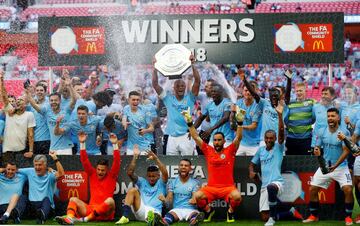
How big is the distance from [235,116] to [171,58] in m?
1.68

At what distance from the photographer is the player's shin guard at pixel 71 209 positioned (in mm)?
8888

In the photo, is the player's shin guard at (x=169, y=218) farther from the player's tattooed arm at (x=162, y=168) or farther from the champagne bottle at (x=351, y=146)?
the champagne bottle at (x=351, y=146)

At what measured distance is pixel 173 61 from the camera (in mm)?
10359

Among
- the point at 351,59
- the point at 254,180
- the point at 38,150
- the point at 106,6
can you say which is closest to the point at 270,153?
the point at 254,180

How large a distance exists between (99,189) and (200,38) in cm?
307

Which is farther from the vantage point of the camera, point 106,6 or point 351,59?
point 106,6

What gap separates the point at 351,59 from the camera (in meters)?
27.0

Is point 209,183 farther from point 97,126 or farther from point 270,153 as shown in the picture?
point 97,126

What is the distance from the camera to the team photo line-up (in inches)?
352

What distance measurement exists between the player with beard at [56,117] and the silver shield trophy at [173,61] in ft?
4.42

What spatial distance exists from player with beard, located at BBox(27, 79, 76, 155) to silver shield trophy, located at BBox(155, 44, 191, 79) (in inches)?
53.0

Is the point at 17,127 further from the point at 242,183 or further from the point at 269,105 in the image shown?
the point at 269,105


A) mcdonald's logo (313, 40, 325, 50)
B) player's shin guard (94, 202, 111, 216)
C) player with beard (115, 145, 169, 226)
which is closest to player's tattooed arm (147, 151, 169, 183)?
player with beard (115, 145, 169, 226)

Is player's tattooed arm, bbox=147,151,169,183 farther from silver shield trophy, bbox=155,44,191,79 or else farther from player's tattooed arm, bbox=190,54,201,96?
silver shield trophy, bbox=155,44,191,79
